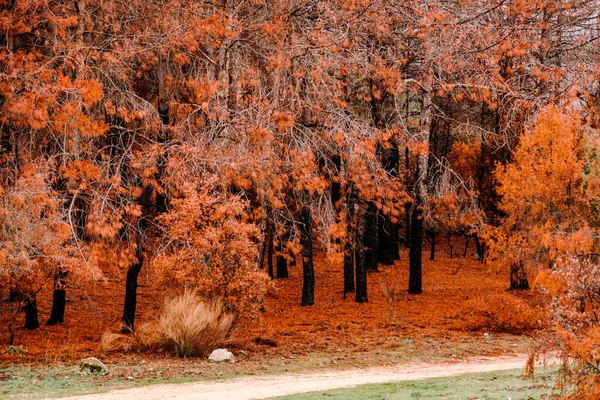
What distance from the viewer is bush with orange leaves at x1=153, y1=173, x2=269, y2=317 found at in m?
14.1

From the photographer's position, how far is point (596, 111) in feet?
71.4

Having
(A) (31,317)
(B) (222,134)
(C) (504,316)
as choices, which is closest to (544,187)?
(C) (504,316)

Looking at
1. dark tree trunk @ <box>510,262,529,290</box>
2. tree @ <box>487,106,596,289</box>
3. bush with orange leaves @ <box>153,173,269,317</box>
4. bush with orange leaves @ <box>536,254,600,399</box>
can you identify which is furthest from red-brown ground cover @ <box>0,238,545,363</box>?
bush with orange leaves @ <box>536,254,600,399</box>

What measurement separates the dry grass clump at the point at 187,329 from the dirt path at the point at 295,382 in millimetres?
2277

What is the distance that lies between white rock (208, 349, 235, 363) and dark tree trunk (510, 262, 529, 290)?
12339 millimetres

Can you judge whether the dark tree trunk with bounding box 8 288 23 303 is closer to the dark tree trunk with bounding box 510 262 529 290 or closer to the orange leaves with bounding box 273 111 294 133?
the orange leaves with bounding box 273 111 294 133

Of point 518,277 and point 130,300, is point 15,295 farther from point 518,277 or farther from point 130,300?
point 518,277

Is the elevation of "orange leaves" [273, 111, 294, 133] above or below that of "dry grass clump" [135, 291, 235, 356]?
above

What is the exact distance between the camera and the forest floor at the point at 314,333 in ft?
39.7

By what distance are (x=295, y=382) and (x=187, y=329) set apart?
311cm

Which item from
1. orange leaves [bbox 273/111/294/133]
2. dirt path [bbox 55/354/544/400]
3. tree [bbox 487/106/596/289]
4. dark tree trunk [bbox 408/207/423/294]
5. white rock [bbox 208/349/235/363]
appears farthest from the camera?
dark tree trunk [bbox 408/207/423/294]

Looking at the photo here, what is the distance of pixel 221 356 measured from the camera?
1258 cm

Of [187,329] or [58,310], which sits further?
[58,310]

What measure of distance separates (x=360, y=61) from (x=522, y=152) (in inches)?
262
